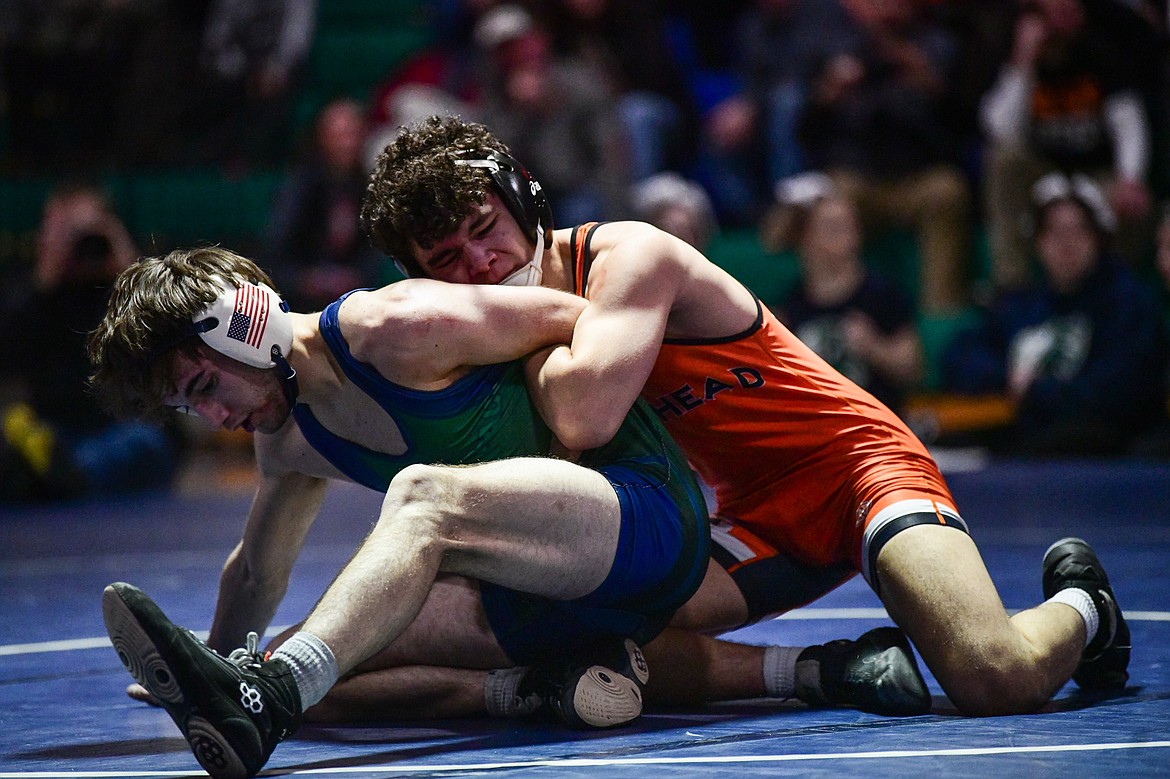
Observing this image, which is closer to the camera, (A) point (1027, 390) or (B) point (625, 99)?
(A) point (1027, 390)

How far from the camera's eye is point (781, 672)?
10.7 ft

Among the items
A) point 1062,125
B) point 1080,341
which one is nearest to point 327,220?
point 1062,125

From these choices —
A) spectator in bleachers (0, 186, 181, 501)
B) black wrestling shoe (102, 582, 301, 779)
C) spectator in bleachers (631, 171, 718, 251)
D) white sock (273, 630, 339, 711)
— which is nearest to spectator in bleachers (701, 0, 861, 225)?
spectator in bleachers (631, 171, 718, 251)

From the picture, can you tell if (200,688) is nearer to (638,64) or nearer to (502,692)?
(502,692)

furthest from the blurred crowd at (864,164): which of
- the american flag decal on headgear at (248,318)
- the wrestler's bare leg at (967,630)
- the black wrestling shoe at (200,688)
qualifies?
the black wrestling shoe at (200,688)

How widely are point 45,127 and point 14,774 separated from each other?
378 inches

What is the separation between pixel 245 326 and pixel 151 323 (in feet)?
0.56

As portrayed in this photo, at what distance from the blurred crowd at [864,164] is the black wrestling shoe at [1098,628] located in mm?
4380

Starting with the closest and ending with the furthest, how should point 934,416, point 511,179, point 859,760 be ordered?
point 859,760
point 511,179
point 934,416

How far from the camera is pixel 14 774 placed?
2.63 meters

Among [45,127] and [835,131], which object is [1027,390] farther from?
[45,127]

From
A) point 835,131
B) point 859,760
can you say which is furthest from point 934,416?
point 859,760

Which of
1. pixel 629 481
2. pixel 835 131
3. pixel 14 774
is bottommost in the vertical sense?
pixel 14 774

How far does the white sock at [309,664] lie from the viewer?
260 cm
